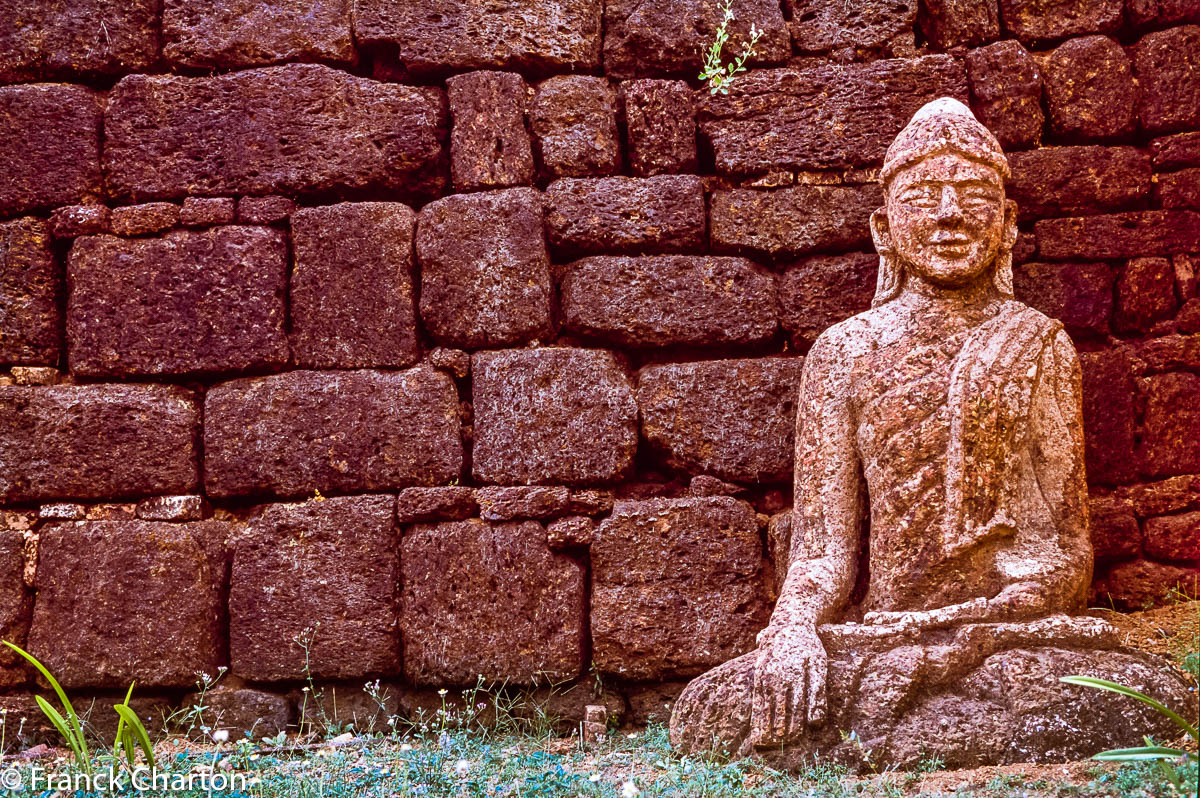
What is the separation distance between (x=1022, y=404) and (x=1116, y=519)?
39.9 inches

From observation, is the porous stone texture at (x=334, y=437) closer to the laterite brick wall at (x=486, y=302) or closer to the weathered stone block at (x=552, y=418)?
the laterite brick wall at (x=486, y=302)

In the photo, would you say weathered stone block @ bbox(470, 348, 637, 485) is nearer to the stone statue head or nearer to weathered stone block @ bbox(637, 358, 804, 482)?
weathered stone block @ bbox(637, 358, 804, 482)

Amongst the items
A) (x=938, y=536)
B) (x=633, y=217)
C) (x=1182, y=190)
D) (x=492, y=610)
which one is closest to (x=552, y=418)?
(x=492, y=610)

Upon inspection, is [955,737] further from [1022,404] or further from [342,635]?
[342,635]

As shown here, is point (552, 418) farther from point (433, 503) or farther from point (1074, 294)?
point (1074, 294)

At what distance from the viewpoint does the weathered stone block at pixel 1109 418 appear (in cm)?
435

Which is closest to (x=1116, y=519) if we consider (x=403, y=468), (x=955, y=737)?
(x=955, y=737)

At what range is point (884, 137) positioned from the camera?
4.55 meters

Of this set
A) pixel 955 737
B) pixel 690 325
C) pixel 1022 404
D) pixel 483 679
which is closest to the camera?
pixel 955 737

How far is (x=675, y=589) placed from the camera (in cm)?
428

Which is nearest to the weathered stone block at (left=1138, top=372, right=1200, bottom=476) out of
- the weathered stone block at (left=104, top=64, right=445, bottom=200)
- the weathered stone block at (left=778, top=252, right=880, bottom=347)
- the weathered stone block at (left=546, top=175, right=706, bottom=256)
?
the weathered stone block at (left=778, top=252, right=880, bottom=347)

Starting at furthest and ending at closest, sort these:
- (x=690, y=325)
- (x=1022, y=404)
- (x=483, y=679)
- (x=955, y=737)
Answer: (x=690, y=325) < (x=483, y=679) < (x=1022, y=404) < (x=955, y=737)

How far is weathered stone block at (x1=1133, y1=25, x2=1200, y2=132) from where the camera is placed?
4508 mm

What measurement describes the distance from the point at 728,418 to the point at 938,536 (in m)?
1.07
